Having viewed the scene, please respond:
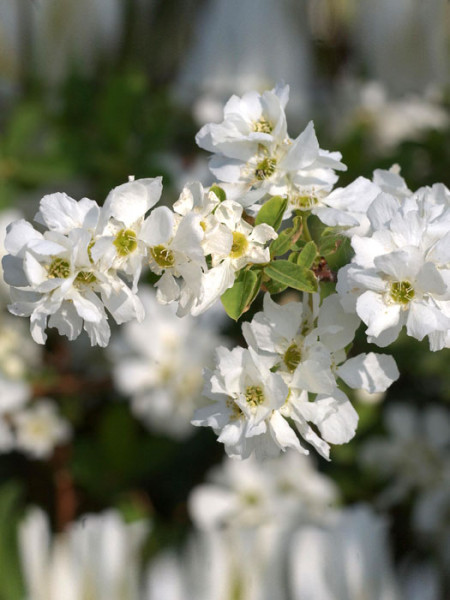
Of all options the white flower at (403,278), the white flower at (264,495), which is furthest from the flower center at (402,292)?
the white flower at (264,495)

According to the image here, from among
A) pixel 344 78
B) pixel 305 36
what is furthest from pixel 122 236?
pixel 305 36

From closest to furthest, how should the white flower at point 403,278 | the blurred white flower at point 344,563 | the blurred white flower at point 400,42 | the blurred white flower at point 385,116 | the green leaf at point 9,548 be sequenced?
the white flower at point 403,278 → the blurred white flower at point 344,563 → the green leaf at point 9,548 → the blurred white flower at point 385,116 → the blurred white flower at point 400,42

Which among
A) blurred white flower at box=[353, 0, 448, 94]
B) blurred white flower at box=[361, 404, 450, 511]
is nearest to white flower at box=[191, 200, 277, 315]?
blurred white flower at box=[361, 404, 450, 511]

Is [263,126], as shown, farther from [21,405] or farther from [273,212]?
[21,405]

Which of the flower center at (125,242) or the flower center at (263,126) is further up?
the flower center at (263,126)

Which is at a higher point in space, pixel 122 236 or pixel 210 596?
pixel 122 236

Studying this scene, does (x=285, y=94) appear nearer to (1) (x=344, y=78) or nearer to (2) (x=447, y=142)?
(2) (x=447, y=142)

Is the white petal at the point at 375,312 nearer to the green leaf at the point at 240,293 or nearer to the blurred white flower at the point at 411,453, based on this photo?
the green leaf at the point at 240,293
